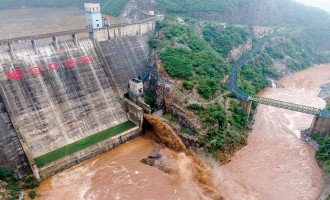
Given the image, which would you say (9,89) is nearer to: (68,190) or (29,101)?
(29,101)

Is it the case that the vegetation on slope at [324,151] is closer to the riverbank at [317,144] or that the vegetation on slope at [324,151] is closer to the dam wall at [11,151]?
the riverbank at [317,144]

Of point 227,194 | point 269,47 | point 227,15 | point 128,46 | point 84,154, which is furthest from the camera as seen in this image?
point 227,15

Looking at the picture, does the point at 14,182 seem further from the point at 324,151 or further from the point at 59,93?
the point at 324,151

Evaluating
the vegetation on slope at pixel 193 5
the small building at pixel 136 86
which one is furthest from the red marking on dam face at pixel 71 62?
the vegetation on slope at pixel 193 5

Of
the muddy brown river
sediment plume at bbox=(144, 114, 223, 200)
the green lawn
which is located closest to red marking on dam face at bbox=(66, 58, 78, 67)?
the green lawn

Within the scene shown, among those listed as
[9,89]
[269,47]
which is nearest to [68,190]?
[9,89]

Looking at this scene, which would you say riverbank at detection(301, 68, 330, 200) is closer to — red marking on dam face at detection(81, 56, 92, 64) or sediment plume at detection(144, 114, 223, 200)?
sediment plume at detection(144, 114, 223, 200)

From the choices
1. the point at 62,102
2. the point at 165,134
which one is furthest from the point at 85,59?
the point at 165,134
